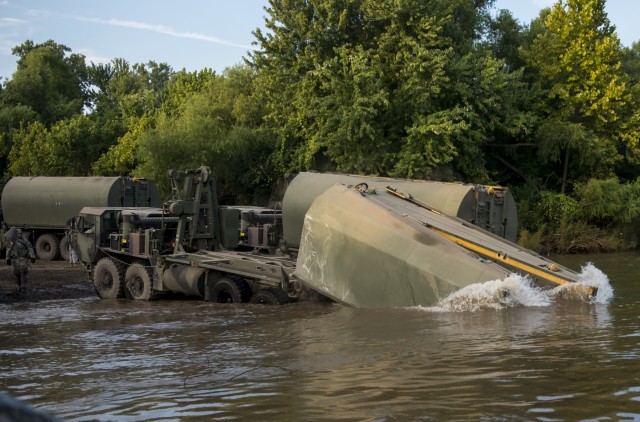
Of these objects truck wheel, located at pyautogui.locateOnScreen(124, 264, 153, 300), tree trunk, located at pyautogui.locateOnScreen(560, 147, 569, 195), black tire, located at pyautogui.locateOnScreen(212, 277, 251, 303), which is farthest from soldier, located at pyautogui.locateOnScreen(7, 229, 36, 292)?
tree trunk, located at pyautogui.locateOnScreen(560, 147, 569, 195)

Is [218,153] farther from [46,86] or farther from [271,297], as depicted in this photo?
[46,86]

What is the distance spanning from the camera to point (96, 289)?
19391mm

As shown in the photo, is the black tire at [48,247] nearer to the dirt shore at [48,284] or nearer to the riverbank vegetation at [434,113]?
the dirt shore at [48,284]

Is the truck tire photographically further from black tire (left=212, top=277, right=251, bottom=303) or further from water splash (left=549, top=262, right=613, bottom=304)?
water splash (left=549, top=262, right=613, bottom=304)

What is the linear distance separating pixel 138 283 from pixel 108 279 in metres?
0.99

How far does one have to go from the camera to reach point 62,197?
1166 inches

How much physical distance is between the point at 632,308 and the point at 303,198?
7536mm

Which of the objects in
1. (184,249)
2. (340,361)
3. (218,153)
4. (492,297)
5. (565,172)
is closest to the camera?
(340,361)

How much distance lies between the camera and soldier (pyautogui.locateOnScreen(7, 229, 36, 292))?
19.8 meters

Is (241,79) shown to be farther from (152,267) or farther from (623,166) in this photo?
(152,267)

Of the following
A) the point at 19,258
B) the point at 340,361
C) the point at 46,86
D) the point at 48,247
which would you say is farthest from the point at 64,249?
the point at 46,86

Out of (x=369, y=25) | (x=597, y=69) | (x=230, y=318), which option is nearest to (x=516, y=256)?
(x=230, y=318)

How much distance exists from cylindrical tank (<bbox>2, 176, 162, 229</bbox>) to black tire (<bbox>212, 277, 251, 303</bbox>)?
12.7 m

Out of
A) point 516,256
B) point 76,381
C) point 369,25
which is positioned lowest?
point 76,381
